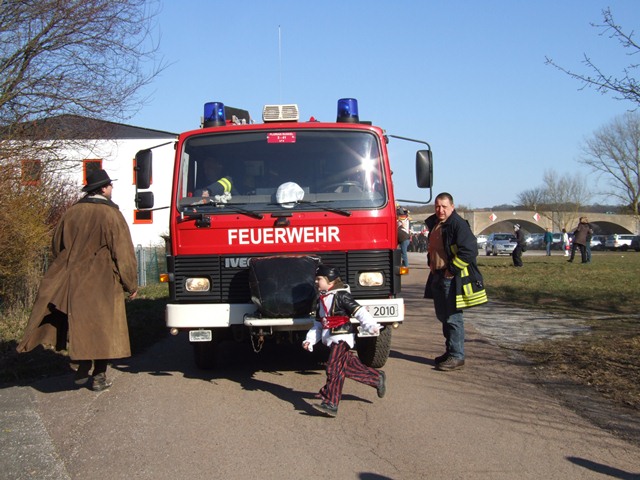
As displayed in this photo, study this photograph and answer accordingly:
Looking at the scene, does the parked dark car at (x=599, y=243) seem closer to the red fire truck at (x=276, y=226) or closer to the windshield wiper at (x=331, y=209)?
the red fire truck at (x=276, y=226)

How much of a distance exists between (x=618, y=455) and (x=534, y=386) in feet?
6.63

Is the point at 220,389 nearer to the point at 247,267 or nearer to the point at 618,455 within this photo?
the point at 247,267

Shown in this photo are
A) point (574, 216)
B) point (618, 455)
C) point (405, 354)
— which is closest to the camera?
point (618, 455)

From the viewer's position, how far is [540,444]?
4.88m

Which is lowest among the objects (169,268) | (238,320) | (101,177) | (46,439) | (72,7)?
(46,439)

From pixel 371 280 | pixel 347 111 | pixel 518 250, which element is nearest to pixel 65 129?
pixel 347 111

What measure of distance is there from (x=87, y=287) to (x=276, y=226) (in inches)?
71.9

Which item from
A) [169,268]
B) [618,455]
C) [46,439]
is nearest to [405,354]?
[169,268]

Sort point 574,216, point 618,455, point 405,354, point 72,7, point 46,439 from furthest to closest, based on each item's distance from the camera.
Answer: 1. point 574,216
2. point 72,7
3. point 405,354
4. point 46,439
5. point 618,455

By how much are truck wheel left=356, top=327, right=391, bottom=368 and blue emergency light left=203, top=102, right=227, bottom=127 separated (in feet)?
9.06

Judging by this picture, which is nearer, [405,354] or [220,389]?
[220,389]

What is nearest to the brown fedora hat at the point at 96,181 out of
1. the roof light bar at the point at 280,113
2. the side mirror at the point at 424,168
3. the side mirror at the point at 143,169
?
the side mirror at the point at 143,169

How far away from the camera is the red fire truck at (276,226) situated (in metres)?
6.39

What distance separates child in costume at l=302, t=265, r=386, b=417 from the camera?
5715mm
